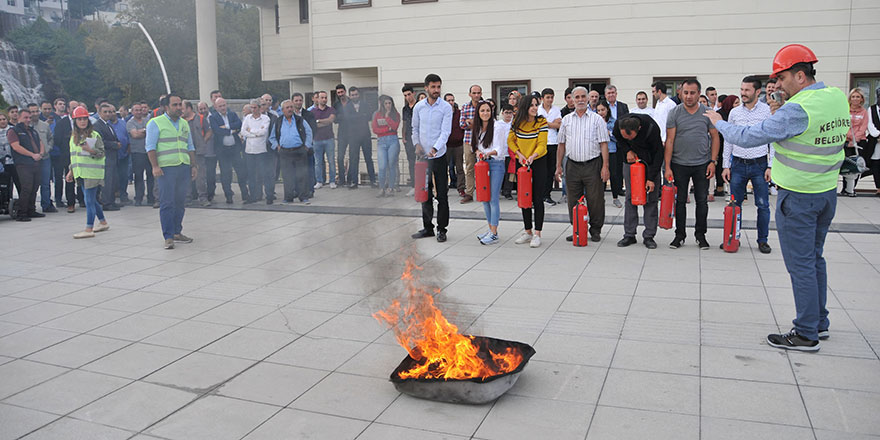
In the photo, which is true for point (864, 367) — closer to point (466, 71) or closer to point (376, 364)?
point (376, 364)

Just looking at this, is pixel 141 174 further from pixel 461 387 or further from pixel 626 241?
pixel 461 387

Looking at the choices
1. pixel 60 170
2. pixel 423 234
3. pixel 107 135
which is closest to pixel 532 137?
pixel 423 234

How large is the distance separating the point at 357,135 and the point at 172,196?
603 cm

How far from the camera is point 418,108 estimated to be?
8.88 meters

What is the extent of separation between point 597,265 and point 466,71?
10034mm

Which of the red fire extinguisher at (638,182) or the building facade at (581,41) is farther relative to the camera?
the building facade at (581,41)

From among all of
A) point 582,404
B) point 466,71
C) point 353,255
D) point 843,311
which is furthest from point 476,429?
point 466,71

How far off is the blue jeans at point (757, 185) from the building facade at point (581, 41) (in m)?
7.15

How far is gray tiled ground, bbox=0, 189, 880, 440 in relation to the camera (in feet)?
12.3

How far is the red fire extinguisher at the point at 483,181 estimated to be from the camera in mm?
8508

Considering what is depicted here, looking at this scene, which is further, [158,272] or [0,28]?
[0,28]

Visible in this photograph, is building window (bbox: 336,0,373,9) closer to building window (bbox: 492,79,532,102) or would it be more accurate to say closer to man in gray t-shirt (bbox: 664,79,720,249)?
building window (bbox: 492,79,532,102)

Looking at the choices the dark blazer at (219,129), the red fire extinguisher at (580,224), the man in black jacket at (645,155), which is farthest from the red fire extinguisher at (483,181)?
the dark blazer at (219,129)

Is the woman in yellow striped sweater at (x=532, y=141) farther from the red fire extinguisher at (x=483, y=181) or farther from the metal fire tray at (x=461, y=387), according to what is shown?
the metal fire tray at (x=461, y=387)
